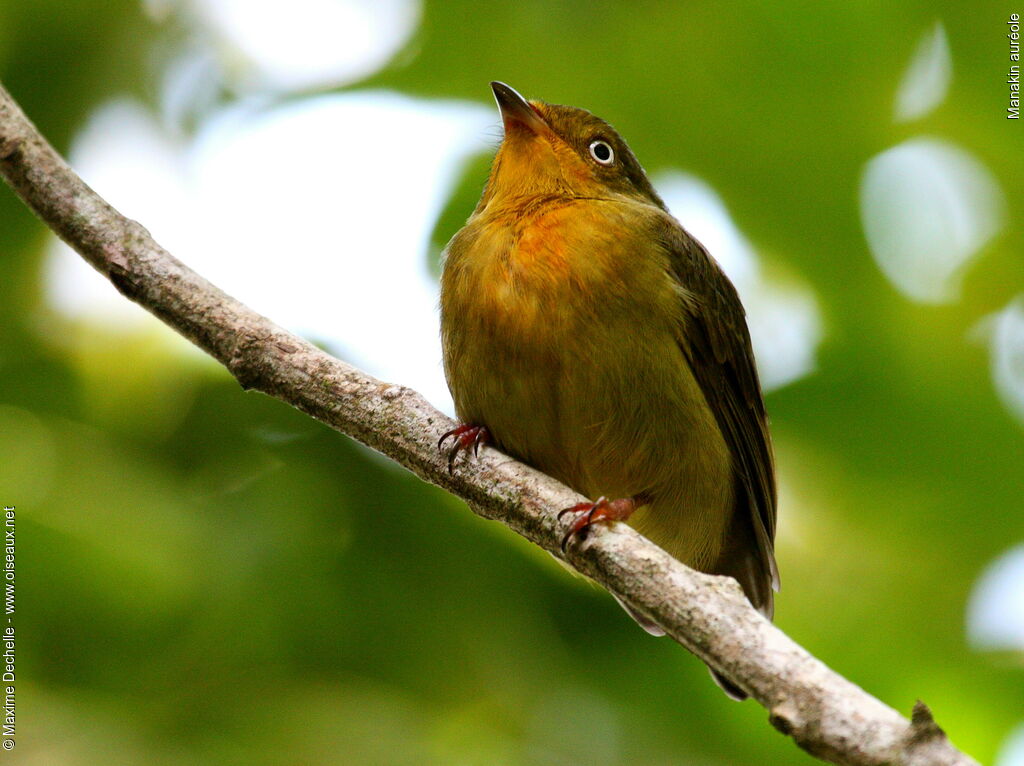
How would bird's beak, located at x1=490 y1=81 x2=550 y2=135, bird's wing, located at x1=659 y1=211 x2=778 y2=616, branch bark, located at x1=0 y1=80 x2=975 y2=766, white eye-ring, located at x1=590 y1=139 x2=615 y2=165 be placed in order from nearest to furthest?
branch bark, located at x1=0 y1=80 x2=975 y2=766
bird's wing, located at x1=659 y1=211 x2=778 y2=616
bird's beak, located at x1=490 y1=81 x2=550 y2=135
white eye-ring, located at x1=590 y1=139 x2=615 y2=165

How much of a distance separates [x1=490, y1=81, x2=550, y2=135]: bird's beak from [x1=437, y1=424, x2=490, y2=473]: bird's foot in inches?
56.7

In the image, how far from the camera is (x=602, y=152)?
4824 mm

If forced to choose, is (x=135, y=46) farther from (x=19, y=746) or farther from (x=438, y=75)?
(x=19, y=746)

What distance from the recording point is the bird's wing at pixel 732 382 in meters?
4.36

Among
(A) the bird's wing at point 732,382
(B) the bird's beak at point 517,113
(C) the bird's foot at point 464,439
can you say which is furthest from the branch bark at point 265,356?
(B) the bird's beak at point 517,113

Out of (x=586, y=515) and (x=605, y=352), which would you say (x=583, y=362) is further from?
(x=586, y=515)

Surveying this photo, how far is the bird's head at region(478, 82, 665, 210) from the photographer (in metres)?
4.60

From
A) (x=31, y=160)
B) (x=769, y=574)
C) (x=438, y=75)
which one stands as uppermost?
(x=438, y=75)

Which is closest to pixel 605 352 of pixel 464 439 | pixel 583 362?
pixel 583 362

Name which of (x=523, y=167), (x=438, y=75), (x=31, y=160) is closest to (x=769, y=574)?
(x=523, y=167)

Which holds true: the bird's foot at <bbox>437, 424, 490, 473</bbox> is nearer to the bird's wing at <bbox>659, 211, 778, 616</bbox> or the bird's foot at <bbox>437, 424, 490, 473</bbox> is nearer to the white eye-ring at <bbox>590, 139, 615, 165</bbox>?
the bird's wing at <bbox>659, 211, 778, 616</bbox>

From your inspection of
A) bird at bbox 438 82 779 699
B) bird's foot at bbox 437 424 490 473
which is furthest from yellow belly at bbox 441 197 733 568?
bird's foot at bbox 437 424 490 473

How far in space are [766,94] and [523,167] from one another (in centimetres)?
131

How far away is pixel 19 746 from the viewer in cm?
374
